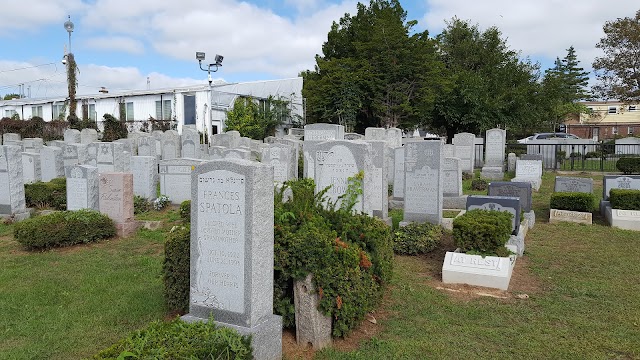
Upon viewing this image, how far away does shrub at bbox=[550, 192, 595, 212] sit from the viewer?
10.9 meters

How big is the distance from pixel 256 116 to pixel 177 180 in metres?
19.6

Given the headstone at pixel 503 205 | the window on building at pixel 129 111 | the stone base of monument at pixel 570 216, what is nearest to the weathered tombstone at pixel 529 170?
the stone base of monument at pixel 570 216

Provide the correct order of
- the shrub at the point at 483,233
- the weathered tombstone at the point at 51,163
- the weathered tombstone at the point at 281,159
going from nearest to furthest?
the shrub at the point at 483,233
the weathered tombstone at the point at 281,159
the weathered tombstone at the point at 51,163

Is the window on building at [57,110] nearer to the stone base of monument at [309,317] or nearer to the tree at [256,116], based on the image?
the tree at [256,116]

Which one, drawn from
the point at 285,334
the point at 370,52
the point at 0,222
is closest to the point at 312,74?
the point at 370,52

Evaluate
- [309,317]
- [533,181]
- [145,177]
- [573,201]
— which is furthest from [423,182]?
[533,181]

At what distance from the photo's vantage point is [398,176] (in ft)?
44.4

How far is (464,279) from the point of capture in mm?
6930

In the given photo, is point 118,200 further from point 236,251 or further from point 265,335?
point 265,335

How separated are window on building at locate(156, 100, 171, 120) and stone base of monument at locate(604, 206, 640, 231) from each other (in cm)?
2777

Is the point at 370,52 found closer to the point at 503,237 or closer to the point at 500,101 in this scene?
the point at 500,101

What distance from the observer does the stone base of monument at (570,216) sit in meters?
10.7

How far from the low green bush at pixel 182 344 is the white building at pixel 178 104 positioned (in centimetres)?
2723

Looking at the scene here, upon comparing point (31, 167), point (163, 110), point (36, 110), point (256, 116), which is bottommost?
point (31, 167)
